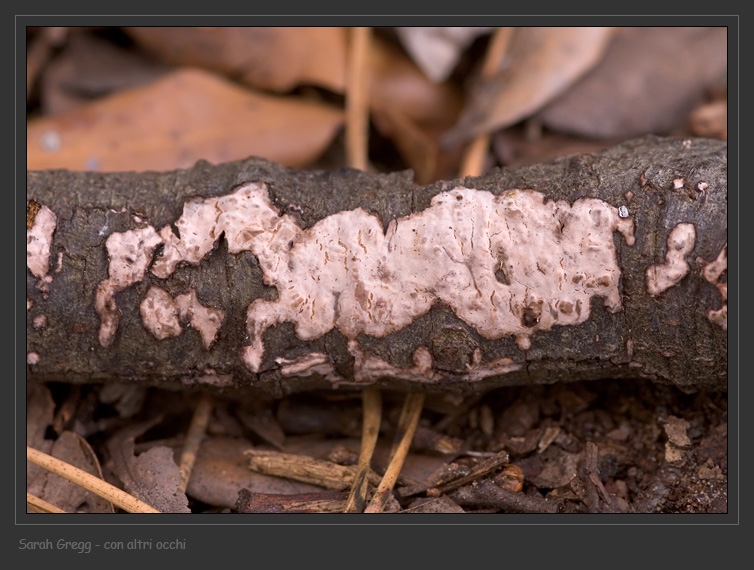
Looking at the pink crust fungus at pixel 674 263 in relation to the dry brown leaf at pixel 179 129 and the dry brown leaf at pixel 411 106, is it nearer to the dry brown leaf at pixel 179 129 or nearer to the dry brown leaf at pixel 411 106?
the dry brown leaf at pixel 411 106

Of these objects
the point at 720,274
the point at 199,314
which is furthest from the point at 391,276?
the point at 720,274

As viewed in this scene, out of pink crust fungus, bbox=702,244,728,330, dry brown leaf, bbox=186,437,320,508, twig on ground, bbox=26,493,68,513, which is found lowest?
twig on ground, bbox=26,493,68,513

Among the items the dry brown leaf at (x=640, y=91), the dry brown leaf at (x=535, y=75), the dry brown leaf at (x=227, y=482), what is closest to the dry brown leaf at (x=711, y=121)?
the dry brown leaf at (x=640, y=91)

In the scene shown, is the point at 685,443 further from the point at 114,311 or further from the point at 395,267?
the point at 114,311

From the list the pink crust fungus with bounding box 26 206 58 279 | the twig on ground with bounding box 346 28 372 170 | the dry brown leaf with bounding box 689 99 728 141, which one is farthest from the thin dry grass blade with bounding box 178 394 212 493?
the dry brown leaf with bounding box 689 99 728 141

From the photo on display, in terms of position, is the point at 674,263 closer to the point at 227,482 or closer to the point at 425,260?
the point at 425,260

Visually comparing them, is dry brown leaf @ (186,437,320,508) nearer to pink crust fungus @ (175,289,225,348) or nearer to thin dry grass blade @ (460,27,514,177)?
pink crust fungus @ (175,289,225,348)
